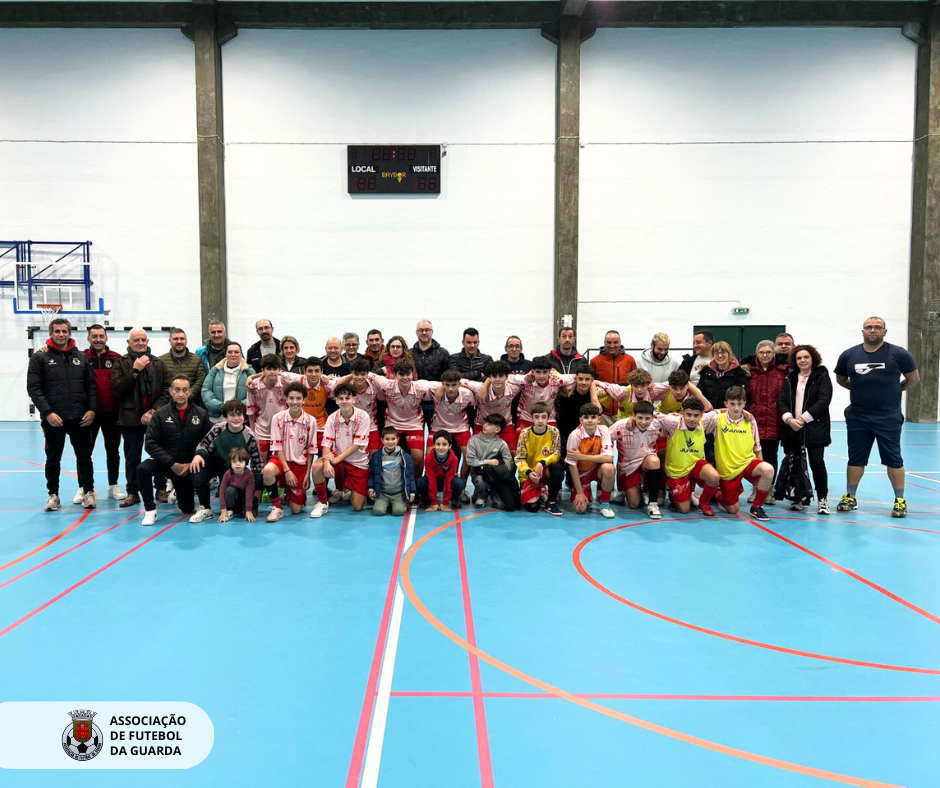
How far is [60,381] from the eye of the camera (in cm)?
651

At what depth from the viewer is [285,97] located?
1421 centimetres

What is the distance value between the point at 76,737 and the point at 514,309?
12716mm

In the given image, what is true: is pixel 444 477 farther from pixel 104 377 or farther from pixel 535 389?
pixel 104 377

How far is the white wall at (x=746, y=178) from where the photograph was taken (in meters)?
14.4

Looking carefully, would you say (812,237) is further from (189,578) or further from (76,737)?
(76,737)

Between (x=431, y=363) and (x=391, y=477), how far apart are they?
6.36ft

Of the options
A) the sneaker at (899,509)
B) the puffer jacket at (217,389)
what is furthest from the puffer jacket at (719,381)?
the puffer jacket at (217,389)

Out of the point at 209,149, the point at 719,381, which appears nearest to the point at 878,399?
the point at 719,381

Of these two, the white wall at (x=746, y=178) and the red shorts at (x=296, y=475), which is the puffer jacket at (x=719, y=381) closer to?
the red shorts at (x=296, y=475)

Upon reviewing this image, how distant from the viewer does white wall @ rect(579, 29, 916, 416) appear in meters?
14.4

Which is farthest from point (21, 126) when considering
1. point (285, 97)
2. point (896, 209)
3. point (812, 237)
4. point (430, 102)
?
point (896, 209)

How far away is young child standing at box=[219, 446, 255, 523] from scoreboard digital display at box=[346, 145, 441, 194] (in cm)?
950

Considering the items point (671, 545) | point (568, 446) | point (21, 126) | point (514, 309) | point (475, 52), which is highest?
point (475, 52)

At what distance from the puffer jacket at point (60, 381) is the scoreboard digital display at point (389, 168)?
29.4 feet
